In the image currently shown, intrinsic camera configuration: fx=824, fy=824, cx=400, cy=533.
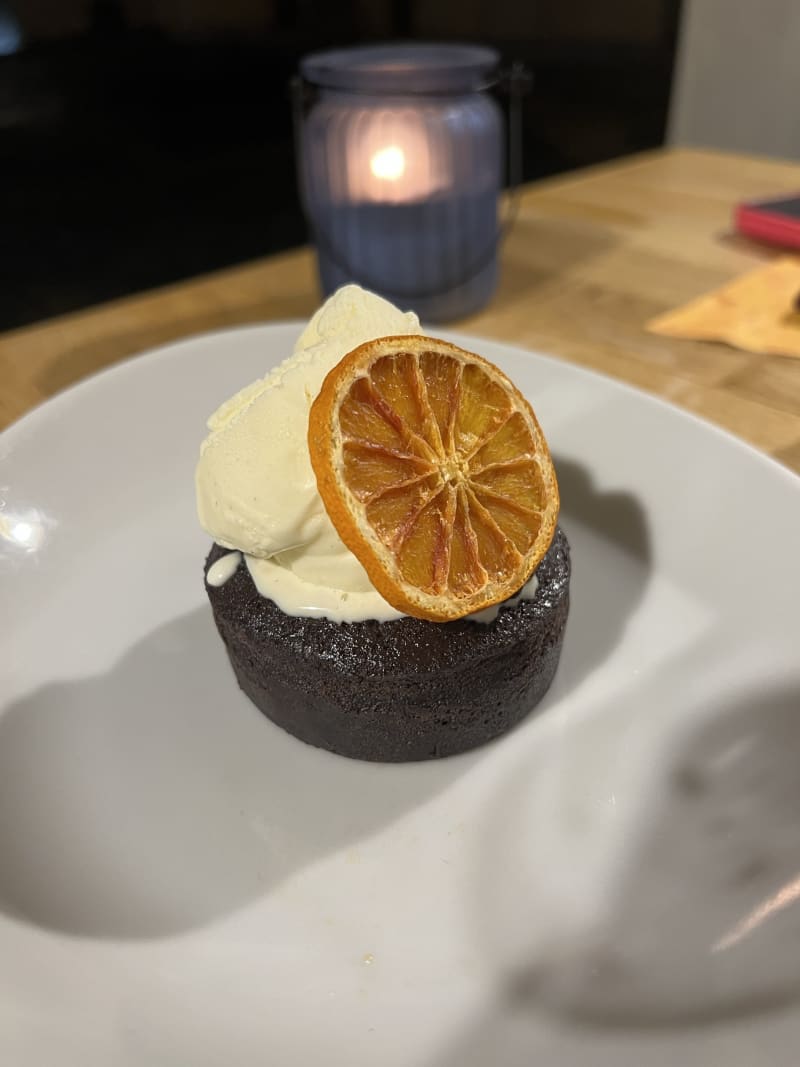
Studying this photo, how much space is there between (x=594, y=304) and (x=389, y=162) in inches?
27.4

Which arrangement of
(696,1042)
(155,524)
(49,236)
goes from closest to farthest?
(696,1042) < (155,524) < (49,236)

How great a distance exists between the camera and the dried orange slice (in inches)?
39.1

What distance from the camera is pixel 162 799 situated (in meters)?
1.15

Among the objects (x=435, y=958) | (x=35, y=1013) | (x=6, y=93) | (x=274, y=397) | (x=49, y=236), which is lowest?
(x=435, y=958)

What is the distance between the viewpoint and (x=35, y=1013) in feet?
2.67

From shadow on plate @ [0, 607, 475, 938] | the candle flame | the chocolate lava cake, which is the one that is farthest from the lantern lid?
shadow on plate @ [0, 607, 475, 938]

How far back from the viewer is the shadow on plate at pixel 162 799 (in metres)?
1.01

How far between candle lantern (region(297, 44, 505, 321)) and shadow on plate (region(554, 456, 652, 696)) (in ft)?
2.72

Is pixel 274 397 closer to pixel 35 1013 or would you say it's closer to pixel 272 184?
pixel 35 1013

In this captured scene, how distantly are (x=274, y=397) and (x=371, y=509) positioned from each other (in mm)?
235

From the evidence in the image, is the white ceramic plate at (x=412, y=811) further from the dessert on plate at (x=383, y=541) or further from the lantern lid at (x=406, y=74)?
the lantern lid at (x=406, y=74)

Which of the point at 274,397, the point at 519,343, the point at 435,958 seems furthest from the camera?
the point at 519,343

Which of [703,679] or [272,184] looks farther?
[272,184]

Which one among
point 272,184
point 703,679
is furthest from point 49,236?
point 703,679
